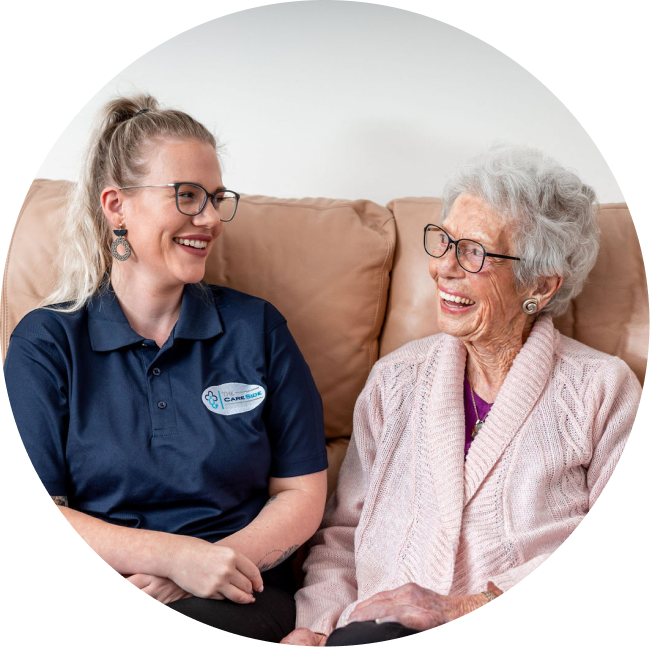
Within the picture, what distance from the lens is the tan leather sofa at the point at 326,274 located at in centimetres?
A: 155

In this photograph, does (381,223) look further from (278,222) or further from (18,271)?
(18,271)

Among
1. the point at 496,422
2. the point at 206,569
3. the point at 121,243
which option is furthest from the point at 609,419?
the point at 121,243

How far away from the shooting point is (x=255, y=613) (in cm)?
120

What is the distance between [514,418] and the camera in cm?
131

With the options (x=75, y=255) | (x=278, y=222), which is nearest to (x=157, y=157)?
(x=75, y=255)

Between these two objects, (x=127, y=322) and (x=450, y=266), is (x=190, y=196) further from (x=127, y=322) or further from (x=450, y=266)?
(x=450, y=266)

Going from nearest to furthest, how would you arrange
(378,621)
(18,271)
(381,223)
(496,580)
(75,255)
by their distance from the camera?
1. (378,621)
2. (496,580)
3. (75,255)
4. (18,271)
5. (381,223)

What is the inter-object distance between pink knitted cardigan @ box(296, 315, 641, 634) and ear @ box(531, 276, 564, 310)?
6cm

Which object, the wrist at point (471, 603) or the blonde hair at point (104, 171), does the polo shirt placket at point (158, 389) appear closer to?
the blonde hair at point (104, 171)

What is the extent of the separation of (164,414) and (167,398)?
0.11 feet

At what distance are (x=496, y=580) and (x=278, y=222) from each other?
0.98 meters

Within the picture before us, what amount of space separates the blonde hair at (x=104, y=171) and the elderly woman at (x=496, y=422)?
2.05ft

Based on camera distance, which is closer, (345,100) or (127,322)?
(127,322)

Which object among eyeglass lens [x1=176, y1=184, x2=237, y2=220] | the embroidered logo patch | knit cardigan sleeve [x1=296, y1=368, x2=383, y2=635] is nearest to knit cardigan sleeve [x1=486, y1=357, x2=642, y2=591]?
knit cardigan sleeve [x1=296, y1=368, x2=383, y2=635]
